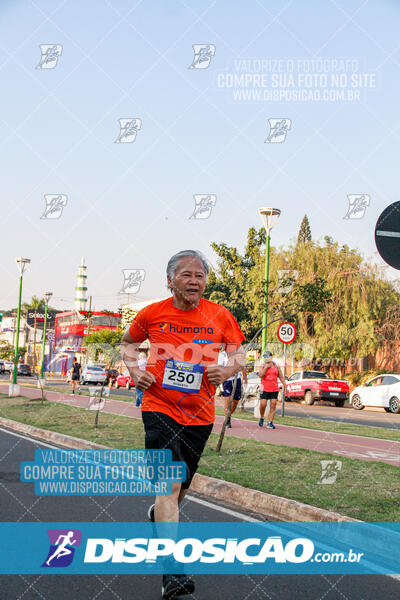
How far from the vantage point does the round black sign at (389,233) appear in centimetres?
567

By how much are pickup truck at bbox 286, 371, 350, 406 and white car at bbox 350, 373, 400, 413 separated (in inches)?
91.3

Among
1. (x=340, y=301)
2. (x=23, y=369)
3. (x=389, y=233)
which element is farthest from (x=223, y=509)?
(x=23, y=369)

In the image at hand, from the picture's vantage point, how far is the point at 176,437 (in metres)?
3.99

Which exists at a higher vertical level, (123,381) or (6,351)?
(6,351)

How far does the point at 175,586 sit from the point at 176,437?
0.82m

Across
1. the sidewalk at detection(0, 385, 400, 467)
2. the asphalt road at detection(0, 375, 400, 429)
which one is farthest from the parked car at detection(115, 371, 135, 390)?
the sidewalk at detection(0, 385, 400, 467)

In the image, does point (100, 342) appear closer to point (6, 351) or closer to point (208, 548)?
point (6, 351)

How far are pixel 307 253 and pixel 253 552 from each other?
32.7 meters

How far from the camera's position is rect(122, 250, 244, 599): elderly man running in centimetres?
400

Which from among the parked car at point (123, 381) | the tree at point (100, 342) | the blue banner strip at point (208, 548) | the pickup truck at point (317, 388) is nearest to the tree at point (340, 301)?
the pickup truck at point (317, 388)

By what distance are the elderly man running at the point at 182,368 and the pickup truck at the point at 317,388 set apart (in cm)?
2517

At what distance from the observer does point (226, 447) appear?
9789 millimetres

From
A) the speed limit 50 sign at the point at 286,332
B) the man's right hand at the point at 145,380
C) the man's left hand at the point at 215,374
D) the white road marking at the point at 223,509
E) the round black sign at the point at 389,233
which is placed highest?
the round black sign at the point at 389,233

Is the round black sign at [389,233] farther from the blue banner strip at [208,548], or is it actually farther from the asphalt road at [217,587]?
the asphalt road at [217,587]
